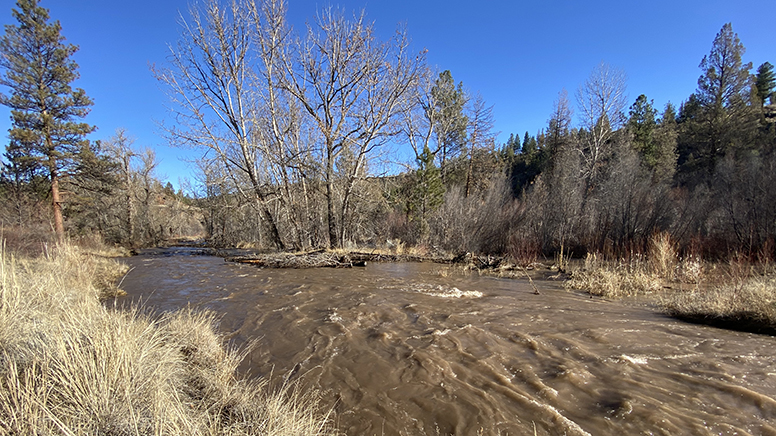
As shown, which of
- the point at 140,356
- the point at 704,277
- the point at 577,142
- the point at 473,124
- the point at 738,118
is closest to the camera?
the point at 140,356

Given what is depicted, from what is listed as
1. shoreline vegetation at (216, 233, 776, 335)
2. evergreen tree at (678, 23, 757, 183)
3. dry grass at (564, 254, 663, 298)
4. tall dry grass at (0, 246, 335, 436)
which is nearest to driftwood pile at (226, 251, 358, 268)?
shoreline vegetation at (216, 233, 776, 335)

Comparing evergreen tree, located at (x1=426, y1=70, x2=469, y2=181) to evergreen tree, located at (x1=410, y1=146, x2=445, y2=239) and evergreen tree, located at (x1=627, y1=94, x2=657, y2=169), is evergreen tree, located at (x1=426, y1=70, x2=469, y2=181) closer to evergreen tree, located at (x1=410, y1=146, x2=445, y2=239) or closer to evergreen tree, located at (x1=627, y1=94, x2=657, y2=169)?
evergreen tree, located at (x1=410, y1=146, x2=445, y2=239)

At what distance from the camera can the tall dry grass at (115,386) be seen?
1832 mm

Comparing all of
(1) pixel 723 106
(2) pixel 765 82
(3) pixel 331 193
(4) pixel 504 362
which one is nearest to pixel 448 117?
(3) pixel 331 193

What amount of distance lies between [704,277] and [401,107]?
12.4 m

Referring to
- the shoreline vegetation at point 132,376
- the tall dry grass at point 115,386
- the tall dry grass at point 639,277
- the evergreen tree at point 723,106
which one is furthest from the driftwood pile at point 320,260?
the evergreen tree at point 723,106

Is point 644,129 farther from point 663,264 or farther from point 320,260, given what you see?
point 320,260

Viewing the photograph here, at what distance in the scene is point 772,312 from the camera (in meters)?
4.80

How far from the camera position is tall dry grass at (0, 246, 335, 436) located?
1832 mm

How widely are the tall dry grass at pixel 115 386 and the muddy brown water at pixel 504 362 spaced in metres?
0.77

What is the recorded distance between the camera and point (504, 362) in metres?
3.86

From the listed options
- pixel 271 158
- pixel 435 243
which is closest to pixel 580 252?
pixel 435 243

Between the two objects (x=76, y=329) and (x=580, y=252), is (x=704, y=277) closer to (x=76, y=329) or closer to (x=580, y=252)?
(x=580, y=252)

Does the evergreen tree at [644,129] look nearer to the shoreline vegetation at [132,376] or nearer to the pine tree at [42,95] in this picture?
the shoreline vegetation at [132,376]
